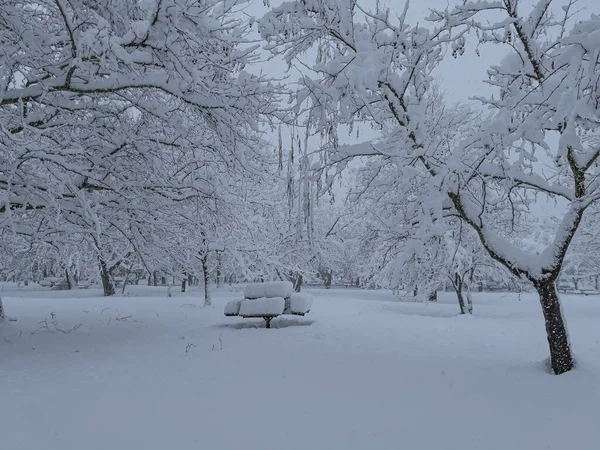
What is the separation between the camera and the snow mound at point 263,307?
991 cm

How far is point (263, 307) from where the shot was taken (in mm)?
9945

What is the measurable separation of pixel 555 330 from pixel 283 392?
3.94m

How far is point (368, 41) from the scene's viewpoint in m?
5.33

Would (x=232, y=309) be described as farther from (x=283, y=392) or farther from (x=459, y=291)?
(x=459, y=291)

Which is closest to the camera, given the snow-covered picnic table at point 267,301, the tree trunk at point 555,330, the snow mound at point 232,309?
the tree trunk at point 555,330

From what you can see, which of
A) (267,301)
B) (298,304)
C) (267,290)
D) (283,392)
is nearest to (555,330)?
(283,392)

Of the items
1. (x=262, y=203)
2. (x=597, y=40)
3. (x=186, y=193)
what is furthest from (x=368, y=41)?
(x=262, y=203)

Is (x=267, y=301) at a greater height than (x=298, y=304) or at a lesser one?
greater

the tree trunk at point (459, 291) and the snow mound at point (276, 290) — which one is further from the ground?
the snow mound at point (276, 290)

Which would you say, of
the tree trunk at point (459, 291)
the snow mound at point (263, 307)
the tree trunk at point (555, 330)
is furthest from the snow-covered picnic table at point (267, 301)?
the tree trunk at point (459, 291)

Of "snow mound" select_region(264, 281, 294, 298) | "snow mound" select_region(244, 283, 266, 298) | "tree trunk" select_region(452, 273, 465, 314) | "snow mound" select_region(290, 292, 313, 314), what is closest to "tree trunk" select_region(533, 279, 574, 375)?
"snow mound" select_region(290, 292, 313, 314)

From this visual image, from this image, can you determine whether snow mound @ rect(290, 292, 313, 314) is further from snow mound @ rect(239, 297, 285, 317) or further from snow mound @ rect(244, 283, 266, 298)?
snow mound @ rect(244, 283, 266, 298)

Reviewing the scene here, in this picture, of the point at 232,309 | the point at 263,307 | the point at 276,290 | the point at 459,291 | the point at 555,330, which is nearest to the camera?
the point at 555,330

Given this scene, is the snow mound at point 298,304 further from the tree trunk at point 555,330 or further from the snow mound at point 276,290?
the tree trunk at point 555,330
